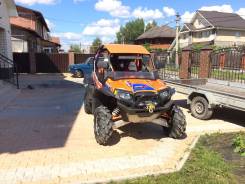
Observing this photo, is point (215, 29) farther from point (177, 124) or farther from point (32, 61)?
point (177, 124)

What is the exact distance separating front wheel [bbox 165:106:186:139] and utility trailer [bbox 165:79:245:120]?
163cm

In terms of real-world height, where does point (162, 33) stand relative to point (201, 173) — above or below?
above

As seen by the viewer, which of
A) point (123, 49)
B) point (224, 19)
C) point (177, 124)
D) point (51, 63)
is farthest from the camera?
point (224, 19)

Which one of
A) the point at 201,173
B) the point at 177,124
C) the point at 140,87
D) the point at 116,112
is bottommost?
the point at 201,173

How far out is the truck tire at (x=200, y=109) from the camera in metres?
8.30

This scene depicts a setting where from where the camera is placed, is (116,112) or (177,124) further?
(177,124)

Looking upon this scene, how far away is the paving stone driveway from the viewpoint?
4910 millimetres

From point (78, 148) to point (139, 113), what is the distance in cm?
146

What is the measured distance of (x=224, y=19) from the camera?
50.2m

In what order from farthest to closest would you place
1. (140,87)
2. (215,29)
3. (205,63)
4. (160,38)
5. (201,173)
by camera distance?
(160,38)
(215,29)
(205,63)
(140,87)
(201,173)

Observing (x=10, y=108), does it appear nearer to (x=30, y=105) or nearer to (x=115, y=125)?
(x=30, y=105)

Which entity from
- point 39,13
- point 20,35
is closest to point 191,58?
point 20,35

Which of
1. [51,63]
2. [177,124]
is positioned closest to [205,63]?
[177,124]

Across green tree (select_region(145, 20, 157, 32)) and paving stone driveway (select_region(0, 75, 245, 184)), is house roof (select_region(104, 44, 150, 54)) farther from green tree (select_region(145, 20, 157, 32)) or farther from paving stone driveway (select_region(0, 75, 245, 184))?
green tree (select_region(145, 20, 157, 32))
